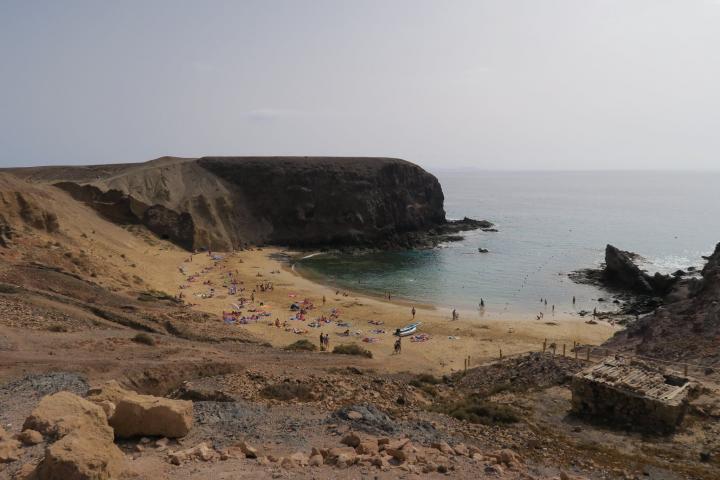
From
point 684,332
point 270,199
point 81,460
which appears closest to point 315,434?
point 81,460

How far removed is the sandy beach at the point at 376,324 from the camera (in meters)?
31.1

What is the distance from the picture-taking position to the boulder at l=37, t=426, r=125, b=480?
6.86 meters

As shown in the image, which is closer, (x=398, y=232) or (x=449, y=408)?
(x=449, y=408)

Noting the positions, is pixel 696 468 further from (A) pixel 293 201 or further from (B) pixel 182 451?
(A) pixel 293 201

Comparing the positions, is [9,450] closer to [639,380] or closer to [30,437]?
[30,437]

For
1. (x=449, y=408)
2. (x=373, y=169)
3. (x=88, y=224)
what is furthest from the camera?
(x=373, y=169)

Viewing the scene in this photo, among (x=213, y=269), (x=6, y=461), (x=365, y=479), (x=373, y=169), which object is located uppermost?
(x=373, y=169)

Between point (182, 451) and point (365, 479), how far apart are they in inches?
135

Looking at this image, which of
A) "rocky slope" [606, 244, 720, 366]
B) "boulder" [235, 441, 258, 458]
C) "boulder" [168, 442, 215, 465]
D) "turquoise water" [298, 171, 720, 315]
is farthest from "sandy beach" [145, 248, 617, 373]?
"boulder" [168, 442, 215, 465]

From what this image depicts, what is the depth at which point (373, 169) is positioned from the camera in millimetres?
82062

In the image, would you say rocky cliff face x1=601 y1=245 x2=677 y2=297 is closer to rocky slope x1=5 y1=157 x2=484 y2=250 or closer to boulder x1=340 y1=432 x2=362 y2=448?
rocky slope x1=5 y1=157 x2=484 y2=250

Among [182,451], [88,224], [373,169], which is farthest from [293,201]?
[182,451]

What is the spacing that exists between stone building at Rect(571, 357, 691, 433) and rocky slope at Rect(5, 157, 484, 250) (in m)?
53.4

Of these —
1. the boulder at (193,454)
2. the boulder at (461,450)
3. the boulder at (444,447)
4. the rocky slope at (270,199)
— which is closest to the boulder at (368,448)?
the boulder at (444,447)
